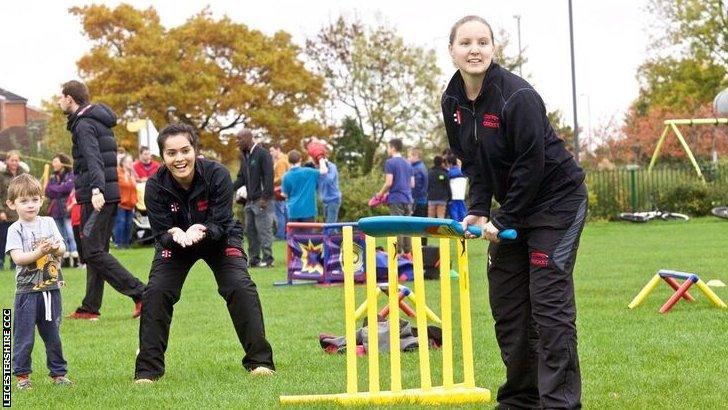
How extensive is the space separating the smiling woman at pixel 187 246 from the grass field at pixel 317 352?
0.23m

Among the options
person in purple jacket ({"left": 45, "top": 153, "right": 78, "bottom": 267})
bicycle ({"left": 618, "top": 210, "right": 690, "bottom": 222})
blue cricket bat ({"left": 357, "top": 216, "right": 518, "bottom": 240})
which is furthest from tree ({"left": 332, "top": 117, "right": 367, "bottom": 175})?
blue cricket bat ({"left": 357, "top": 216, "right": 518, "bottom": 240})

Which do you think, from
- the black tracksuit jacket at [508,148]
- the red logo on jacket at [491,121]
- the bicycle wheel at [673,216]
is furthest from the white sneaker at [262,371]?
the bicycle wheel at [673,216]

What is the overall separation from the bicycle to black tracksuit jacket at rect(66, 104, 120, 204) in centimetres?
2288

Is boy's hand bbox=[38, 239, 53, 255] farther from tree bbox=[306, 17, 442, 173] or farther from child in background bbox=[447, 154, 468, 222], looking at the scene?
tree bbox=[306, 17, 442, 173]

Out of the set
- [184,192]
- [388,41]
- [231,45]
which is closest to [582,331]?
[184,192]

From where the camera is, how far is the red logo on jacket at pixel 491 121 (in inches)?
236

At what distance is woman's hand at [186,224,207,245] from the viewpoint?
26.7 feet

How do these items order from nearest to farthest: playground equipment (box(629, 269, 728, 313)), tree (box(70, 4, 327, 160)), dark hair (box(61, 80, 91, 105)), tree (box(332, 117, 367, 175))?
playground equipment (box(629, 269, 728, 313))
dark hair (box(61, 80, 91, 105))
tree (box(332, 117, 367, 175))
tree (box(70, 4, 327, 160))

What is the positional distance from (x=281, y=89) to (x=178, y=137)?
5432cm

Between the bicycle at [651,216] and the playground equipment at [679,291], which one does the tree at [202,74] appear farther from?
the playground equipment at [679,291]

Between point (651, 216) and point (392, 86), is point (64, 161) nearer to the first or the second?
point (651, 216)

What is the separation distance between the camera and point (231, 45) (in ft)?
207

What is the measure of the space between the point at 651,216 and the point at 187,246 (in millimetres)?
26726

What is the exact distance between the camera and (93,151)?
38.2 ft
